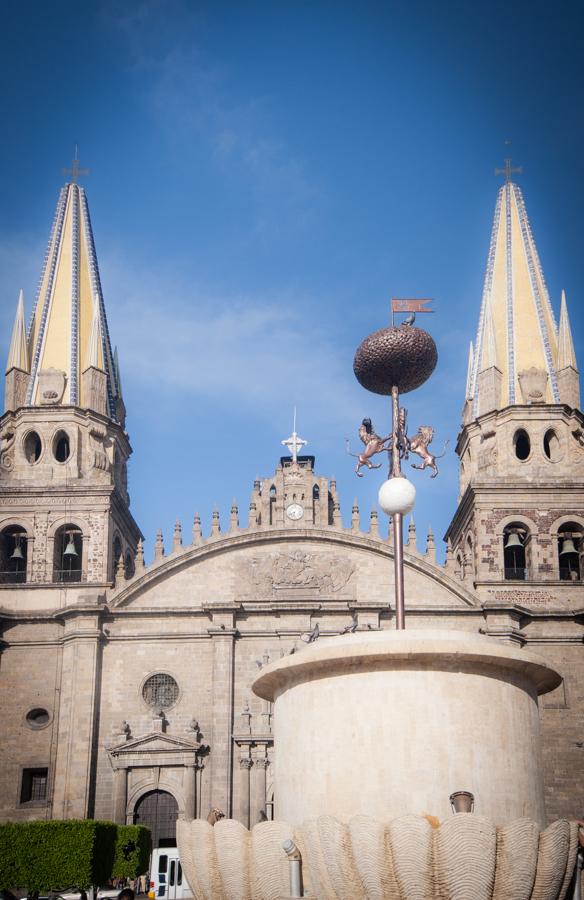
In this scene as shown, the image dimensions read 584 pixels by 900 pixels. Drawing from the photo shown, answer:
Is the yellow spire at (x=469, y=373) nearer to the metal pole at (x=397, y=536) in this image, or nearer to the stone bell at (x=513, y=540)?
the stone bell at (x=513, y=540)

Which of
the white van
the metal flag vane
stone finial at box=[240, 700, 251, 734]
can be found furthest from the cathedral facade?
the metal flag vane

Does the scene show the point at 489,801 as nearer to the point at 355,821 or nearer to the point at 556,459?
the point at 355,821

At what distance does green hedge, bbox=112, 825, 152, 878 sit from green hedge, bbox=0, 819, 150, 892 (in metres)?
0.93

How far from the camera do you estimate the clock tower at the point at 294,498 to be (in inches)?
1470

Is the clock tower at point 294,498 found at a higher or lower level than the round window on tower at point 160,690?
higher

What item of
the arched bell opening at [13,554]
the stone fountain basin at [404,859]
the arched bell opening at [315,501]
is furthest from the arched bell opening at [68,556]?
the stone fountain basin at [404,859]

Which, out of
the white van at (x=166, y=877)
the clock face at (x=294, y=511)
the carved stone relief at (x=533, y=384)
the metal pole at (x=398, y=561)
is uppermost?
the carved stone relief at (x=533, y=384)

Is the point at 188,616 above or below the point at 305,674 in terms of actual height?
above

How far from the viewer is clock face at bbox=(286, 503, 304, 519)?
37344 millimetres

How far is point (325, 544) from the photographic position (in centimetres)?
3662

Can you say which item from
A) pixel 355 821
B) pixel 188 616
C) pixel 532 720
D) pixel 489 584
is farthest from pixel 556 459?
pixel 355 821

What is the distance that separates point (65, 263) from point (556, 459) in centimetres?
1971

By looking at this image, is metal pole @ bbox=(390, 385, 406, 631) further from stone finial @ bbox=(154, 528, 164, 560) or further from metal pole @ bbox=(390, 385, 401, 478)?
stone finial @ bbox=(154, 528, 164, 560)

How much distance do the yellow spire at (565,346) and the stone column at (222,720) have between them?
15482 mm
